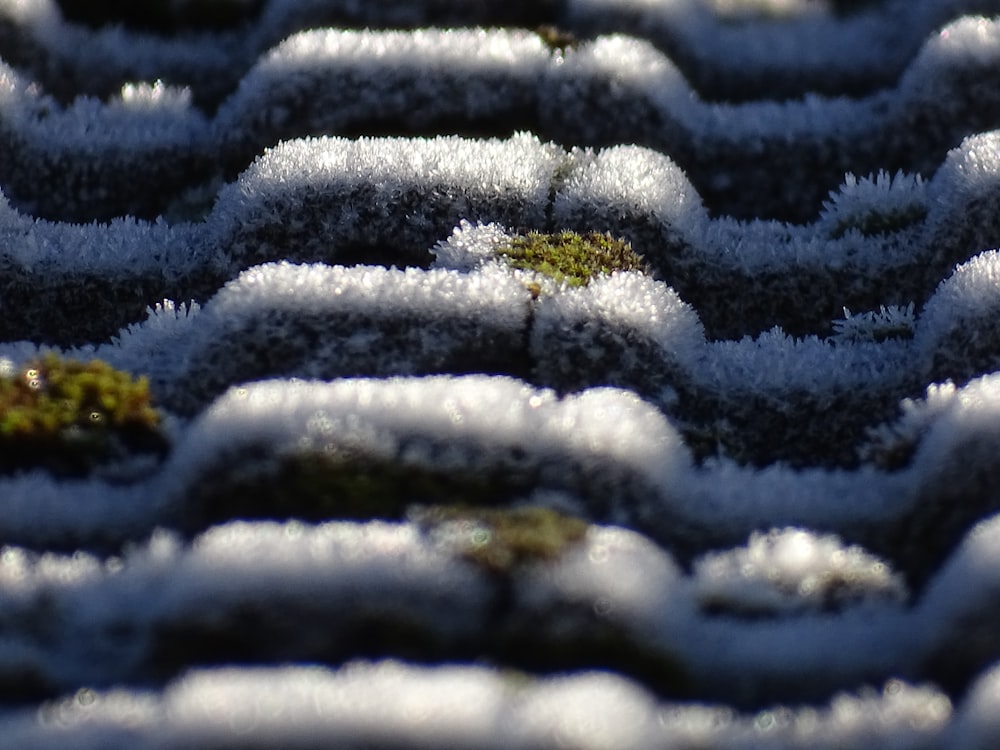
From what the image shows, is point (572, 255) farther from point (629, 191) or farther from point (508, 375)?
point (508, 375)

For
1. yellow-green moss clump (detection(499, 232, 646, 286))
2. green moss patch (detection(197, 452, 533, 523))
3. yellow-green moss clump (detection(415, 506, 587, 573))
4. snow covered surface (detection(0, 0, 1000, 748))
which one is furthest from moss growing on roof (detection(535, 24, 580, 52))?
yellow-green moss clump (detection(415, 506, 587, 573))

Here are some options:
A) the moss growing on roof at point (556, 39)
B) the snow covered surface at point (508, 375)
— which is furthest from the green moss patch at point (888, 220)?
the moss growing on roof at point (556, 39)

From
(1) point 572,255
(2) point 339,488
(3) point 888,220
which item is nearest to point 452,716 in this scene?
(2) point 339,488

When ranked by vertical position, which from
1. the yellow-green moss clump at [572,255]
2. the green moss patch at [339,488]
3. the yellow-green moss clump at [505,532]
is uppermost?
the yellow-green moss clump at [572,255]

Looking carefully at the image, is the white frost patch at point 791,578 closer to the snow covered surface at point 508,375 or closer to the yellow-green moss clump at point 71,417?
the snow covered surface at point 508,375

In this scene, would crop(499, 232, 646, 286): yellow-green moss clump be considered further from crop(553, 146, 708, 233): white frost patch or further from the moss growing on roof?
the moss growing on roof

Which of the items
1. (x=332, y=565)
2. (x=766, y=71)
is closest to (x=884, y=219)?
(x=766, y=71)
